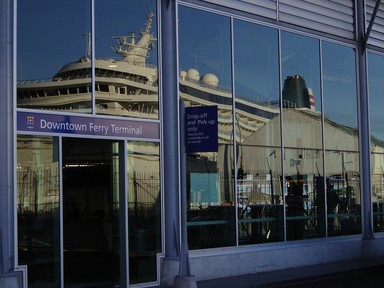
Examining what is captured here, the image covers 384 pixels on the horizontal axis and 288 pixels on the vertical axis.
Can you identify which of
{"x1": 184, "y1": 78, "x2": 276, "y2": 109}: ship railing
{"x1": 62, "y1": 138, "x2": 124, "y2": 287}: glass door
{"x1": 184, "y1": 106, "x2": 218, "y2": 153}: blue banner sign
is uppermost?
{"x1": 184, "y1": 78, "x2": 276, "y2": 109}: ship railing

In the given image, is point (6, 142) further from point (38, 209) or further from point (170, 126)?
point (170, 126)

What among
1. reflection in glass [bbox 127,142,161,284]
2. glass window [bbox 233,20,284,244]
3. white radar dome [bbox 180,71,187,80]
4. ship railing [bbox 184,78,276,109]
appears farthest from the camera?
glass window [bbox 233,20,284,244]

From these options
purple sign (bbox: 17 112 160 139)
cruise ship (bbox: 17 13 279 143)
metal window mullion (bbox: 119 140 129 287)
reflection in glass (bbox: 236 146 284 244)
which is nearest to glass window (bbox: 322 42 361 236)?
reflection in glass (bbox: 236 146 284 244)

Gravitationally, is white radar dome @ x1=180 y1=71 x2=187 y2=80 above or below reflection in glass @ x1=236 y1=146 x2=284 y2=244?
above

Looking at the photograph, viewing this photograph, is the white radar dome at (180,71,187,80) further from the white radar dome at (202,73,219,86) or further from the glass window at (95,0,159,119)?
the glass window at (95,0,159,119)

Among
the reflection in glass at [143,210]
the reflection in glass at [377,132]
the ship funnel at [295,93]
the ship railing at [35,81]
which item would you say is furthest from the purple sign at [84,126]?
the reflection in glass at [377,132]

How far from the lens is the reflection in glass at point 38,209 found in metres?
10.3

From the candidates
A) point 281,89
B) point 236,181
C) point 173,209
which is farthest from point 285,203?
point 173,209

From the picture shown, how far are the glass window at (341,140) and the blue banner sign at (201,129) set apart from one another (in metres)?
6.81

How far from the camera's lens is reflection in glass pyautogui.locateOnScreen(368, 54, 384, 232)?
18.2m

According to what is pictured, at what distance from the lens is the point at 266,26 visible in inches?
602

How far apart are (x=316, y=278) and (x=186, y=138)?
5.10m

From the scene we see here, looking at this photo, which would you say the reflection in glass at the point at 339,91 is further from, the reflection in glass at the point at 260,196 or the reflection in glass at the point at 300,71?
the reflection in glass at the point at 260,196

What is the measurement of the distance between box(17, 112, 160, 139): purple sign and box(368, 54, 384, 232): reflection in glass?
856cm
